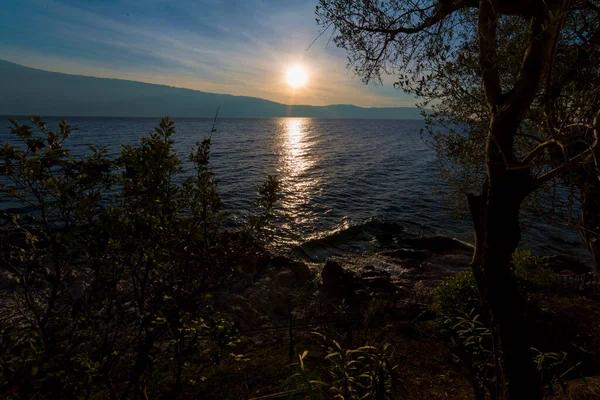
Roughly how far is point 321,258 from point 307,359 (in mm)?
14975

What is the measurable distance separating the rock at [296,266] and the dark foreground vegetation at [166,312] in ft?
26.6

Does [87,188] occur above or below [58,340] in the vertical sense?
above

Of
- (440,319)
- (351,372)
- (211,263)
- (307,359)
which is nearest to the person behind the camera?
(351,372)

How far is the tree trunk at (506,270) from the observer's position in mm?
5242

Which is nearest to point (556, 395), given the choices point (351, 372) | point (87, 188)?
point (351, 372)

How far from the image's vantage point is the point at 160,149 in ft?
14.0

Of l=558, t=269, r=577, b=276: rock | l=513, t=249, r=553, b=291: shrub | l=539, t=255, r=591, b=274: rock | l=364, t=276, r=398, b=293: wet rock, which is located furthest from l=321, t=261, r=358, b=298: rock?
l=558, t=269, r=577, b=276: rock

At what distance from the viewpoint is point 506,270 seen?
5.50 meters

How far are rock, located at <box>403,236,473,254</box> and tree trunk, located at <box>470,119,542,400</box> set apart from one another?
21939 millimetres

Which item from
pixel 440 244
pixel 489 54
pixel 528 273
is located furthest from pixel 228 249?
pixel 440 244

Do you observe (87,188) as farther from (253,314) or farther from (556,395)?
(253,314)

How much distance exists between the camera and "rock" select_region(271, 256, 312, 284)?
2030 cm

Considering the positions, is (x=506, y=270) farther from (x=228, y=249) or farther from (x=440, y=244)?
(x=440, y=244)

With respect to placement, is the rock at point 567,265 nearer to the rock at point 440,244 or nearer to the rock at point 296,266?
the rock at point 440,244
